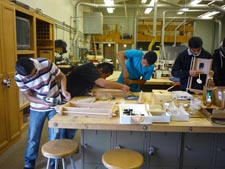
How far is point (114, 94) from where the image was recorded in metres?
2.03

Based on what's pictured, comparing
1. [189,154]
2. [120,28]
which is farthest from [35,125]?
[120,28]

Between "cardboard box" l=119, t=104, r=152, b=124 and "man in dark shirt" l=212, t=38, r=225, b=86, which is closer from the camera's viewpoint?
"cardboard box" l=119, t=104, r=152, b=124

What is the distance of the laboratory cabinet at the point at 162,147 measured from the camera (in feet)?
5.37

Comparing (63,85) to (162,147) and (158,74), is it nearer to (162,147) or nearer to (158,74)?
(162,147)

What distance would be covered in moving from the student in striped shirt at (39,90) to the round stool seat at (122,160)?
25.8 inches

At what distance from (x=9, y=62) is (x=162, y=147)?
75.9 inches

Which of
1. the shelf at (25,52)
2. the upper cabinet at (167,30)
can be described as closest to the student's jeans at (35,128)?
the shelf at (25,52)

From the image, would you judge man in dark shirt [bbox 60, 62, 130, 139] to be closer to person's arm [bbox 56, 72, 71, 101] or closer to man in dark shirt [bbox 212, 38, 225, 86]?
person's arm [bbox 56, 72, 71, 101]

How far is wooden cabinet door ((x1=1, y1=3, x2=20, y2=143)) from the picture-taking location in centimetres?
236

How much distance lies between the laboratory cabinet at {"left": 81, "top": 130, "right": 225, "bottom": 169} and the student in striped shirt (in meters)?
0.45

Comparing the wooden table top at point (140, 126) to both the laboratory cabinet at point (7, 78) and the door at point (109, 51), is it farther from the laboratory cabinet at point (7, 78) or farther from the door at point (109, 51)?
the door at point (109, 51)

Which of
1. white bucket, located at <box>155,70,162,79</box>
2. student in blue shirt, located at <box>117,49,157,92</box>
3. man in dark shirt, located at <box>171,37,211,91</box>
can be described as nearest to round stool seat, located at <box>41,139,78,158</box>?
student in blue shirt, located at <box>117,49,157,92</box>

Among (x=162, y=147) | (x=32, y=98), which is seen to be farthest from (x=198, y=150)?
(x=32, y=98)

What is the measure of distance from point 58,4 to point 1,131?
3583 mm
